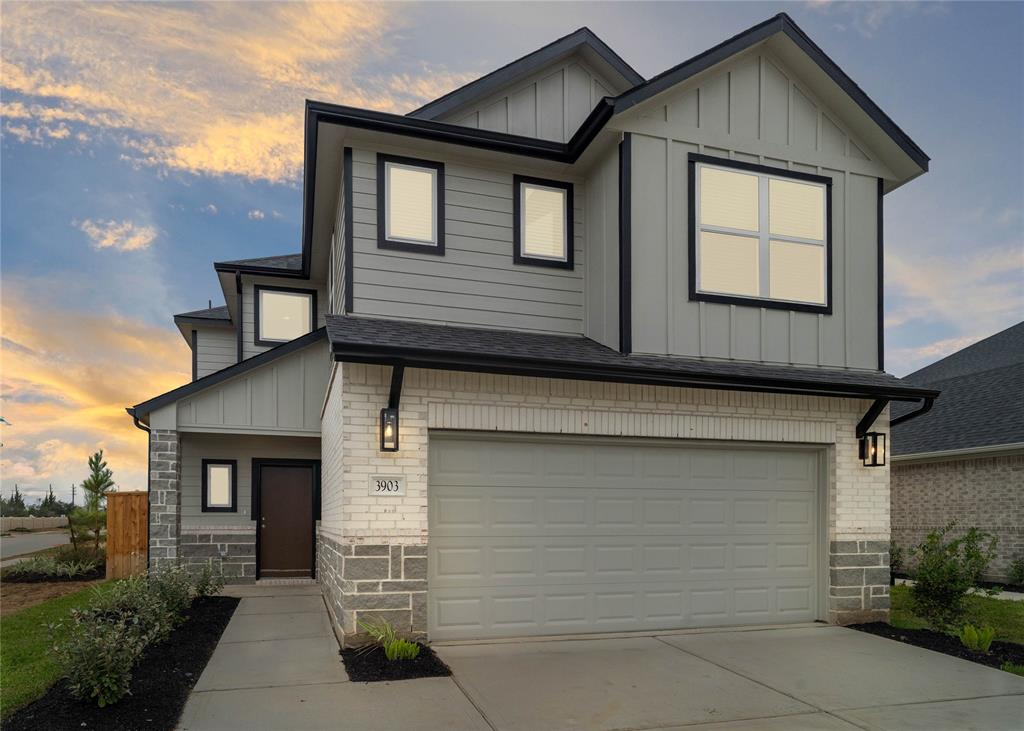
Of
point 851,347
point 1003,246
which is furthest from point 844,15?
point 1003,246

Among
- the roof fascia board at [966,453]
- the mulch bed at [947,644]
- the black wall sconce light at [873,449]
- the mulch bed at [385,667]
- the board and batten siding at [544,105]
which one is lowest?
the mulch bed at [947,644]

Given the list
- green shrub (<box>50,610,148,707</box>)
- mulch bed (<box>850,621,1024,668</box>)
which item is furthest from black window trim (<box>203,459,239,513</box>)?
mulch bed (<box>850,621,1024,668</box>)

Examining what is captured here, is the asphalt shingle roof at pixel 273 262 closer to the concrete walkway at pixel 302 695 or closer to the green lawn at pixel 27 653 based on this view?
the green lawn at pixel 27 653

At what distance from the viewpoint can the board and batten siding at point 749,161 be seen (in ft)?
28.5

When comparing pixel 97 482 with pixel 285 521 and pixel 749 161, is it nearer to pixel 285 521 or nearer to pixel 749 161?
pixel 285 521

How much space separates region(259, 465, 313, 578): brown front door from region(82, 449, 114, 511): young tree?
532cm

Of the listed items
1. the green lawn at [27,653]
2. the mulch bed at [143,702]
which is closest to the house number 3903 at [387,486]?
the mulch bed at [143,702]

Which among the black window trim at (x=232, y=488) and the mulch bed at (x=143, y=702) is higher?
the black window trim at (x=232, y=488)

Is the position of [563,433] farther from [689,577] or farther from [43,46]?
[43,46]

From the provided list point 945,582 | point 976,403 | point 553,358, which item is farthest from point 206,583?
point 976,403

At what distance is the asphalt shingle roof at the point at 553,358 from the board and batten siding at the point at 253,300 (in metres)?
6.81

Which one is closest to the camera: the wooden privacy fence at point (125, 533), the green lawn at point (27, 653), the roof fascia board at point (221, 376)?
the green lawn at point (27, 653)

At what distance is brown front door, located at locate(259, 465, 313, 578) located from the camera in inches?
533

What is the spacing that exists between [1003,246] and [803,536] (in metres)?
12.2
